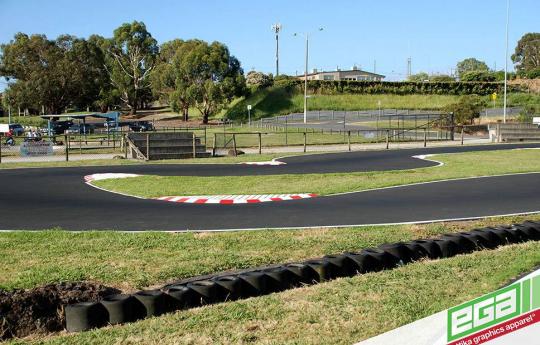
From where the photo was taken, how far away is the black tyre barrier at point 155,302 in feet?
21.1

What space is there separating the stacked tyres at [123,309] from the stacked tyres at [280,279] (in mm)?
1715

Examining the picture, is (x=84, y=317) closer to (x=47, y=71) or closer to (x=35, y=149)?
(x=35, y=149)

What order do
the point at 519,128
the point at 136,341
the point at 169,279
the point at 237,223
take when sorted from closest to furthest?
the point at 136,341, the point at 169,279, the point at 237,223, the point at 519,128

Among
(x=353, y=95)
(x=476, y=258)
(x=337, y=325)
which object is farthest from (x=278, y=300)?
(x=353, y=95)

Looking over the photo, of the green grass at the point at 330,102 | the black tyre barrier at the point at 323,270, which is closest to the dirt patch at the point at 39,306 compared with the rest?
the black tyre barrier at the point at 323,270

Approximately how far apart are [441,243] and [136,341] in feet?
18.1

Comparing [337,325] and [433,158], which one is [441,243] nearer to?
[337,325]

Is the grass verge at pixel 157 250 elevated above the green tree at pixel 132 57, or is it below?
below

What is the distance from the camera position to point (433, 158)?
28906 mm

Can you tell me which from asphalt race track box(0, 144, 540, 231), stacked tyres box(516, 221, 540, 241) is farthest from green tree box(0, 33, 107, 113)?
stacked tyres box(516, 221, 540, 241)

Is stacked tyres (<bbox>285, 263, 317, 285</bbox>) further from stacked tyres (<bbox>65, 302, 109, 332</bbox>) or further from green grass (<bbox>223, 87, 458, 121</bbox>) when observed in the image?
green grass (<bbox>223, 87, 458, 121</bbox>)

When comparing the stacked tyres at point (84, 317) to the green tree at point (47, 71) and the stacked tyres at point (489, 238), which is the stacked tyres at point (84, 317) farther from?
the green tree at point (47, 71)

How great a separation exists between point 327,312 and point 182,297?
1.65 meters

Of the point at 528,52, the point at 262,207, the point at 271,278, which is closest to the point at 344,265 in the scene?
the point at 271,278
